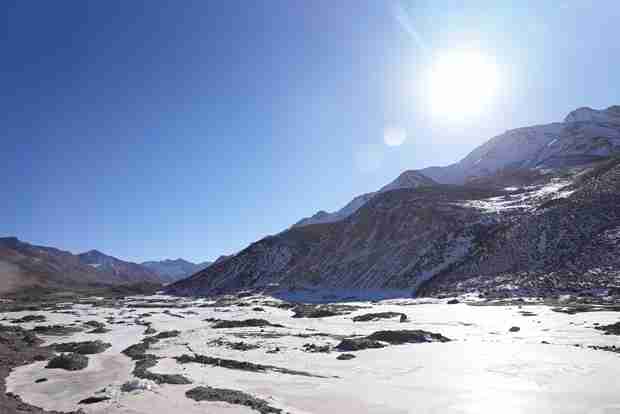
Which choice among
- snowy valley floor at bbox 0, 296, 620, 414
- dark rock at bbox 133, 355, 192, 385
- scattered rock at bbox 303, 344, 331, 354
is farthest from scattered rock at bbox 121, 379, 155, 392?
scattered rock at bbox 303, 344, 331, 354

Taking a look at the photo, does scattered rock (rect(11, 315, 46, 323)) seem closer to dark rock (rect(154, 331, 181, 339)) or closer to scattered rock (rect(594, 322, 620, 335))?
dark rock (rect(154, 331, 181, 339))

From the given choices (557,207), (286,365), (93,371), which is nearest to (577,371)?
(286,365)

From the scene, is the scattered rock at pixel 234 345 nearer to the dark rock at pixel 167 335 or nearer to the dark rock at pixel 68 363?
the dark rock at pixel 167 335

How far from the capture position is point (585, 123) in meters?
195

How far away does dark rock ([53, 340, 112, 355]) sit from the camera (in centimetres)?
2600

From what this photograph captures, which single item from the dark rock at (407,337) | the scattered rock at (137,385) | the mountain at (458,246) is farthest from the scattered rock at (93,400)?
the mountain at (458,246)

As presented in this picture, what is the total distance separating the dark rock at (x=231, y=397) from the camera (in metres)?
12.3

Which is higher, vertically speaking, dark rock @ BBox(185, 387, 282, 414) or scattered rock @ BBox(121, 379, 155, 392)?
scattered rock @ BBox(121, 379, 155, 392)

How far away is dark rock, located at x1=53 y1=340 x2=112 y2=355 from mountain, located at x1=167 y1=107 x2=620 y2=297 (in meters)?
Result: 41.9

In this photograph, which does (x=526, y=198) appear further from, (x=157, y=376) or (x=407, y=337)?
(x=157, y=376)

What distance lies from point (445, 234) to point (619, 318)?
5668 cm

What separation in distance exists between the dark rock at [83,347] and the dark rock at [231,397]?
14.7m

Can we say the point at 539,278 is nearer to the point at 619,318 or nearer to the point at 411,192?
the point at 619,318

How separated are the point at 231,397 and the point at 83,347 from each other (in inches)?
686
